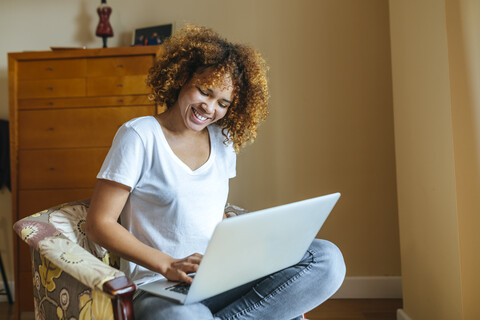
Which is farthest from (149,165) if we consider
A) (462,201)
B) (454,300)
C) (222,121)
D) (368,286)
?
(368,286)

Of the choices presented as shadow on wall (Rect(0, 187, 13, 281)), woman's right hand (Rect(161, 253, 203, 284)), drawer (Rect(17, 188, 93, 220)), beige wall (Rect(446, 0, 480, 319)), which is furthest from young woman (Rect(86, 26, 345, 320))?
shadow on wall (Rect(0, 187, 13, 281))

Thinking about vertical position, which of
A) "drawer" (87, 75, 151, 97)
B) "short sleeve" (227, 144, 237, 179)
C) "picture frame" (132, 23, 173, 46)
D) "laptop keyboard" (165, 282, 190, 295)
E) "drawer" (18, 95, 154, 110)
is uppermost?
"picture frame" (132, 23, 173, 46)

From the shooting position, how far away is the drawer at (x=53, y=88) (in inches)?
91.7

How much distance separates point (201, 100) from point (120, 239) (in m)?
0.47

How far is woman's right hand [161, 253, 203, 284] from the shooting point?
1071 millimetres

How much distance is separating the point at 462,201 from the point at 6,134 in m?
2.34

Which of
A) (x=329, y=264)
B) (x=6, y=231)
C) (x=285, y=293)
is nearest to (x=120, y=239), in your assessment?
(x=285, y=293)

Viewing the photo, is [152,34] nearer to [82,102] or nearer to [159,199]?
[82,102]

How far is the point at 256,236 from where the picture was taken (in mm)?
997

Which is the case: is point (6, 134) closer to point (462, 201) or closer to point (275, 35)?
point (275, 35)

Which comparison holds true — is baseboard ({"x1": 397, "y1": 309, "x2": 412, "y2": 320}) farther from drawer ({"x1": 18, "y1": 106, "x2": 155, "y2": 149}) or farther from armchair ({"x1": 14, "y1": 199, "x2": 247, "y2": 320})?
drawer ({"x1": 18, "y1": 106, "x2": 155, "y2": 149})

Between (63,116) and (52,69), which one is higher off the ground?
(52,69)

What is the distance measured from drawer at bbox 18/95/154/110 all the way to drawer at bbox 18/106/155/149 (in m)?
0.02

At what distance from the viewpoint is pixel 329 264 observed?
4.11 feet
